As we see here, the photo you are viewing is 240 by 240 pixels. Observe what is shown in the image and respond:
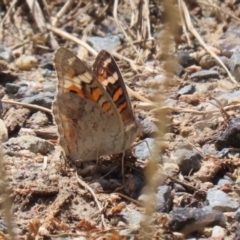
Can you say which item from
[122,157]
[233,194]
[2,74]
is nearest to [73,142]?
[122,157]

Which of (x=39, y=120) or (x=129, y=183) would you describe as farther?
(x=39, y=120)

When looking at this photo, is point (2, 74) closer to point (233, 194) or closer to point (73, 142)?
point (73, 142)

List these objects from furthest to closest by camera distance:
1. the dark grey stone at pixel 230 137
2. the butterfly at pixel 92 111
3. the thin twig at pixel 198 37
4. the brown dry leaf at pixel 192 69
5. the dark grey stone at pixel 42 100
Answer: the brown dry leaf at pixel 192 69 < the thin twig at pixel 198 37 < the dark grey stone at pixel 42 100 < the dark grey stone at pixel 230 137 < the butterfly at pixel 92 111

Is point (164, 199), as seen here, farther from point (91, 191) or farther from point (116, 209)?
point (91, 191)

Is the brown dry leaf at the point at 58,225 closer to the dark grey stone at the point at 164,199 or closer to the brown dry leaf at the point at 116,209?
the brown dry leaf at the point at 116,209

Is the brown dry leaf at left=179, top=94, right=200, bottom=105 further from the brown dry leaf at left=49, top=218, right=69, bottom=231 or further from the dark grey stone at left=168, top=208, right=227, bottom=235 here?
the brown dry leaf at left=49, top=218, right=69, bottom=231

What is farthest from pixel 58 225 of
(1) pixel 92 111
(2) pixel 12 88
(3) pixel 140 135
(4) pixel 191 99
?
(2) pixel 12 88

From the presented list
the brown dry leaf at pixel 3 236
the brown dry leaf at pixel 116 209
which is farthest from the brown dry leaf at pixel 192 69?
the brown dry leaf at pixel 3 236

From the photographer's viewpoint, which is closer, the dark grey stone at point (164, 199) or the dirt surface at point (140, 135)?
the dirt surface at point (140, 135)
